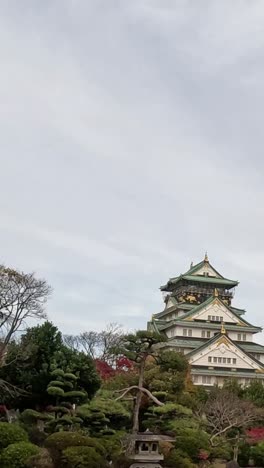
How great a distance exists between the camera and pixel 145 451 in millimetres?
19391

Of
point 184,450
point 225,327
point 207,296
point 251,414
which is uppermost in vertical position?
point 207,296

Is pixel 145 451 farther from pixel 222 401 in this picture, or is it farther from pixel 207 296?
pixel 207 296

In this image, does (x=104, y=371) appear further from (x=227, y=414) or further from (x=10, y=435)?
(x=10, y=435)

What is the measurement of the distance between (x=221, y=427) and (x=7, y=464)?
14.9 m

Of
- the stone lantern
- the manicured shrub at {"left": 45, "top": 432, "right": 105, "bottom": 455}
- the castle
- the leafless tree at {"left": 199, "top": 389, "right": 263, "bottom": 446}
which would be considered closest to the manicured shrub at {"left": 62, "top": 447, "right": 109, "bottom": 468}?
the manicured shrub at {"left": 45, "top": 432, "right": 105, "bottom": 455}

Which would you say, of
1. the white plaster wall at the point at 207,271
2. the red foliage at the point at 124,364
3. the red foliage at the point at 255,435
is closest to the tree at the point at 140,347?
the red foliage at the point at 255,435

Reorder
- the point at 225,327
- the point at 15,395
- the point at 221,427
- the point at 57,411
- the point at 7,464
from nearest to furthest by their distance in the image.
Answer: the point at 7,464, the point at 57,411, the point at 15,395, the point at 221,427, the point at 225,327

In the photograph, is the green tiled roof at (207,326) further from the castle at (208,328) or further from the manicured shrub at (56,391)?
the manicured shrub at (56,391)

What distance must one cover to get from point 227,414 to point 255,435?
2.37 m

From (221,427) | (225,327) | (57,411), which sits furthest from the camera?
(225,327)

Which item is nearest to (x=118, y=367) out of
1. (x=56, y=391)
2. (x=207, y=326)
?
(x=207, y=326)

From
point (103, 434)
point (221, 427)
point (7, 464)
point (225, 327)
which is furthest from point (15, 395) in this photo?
point (225, 327)

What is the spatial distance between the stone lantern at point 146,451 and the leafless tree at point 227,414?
9.98 m

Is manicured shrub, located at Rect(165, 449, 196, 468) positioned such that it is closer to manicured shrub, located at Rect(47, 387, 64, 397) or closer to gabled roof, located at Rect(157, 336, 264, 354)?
manicured shrub, located at Rect(47, 387, 64, 397)
